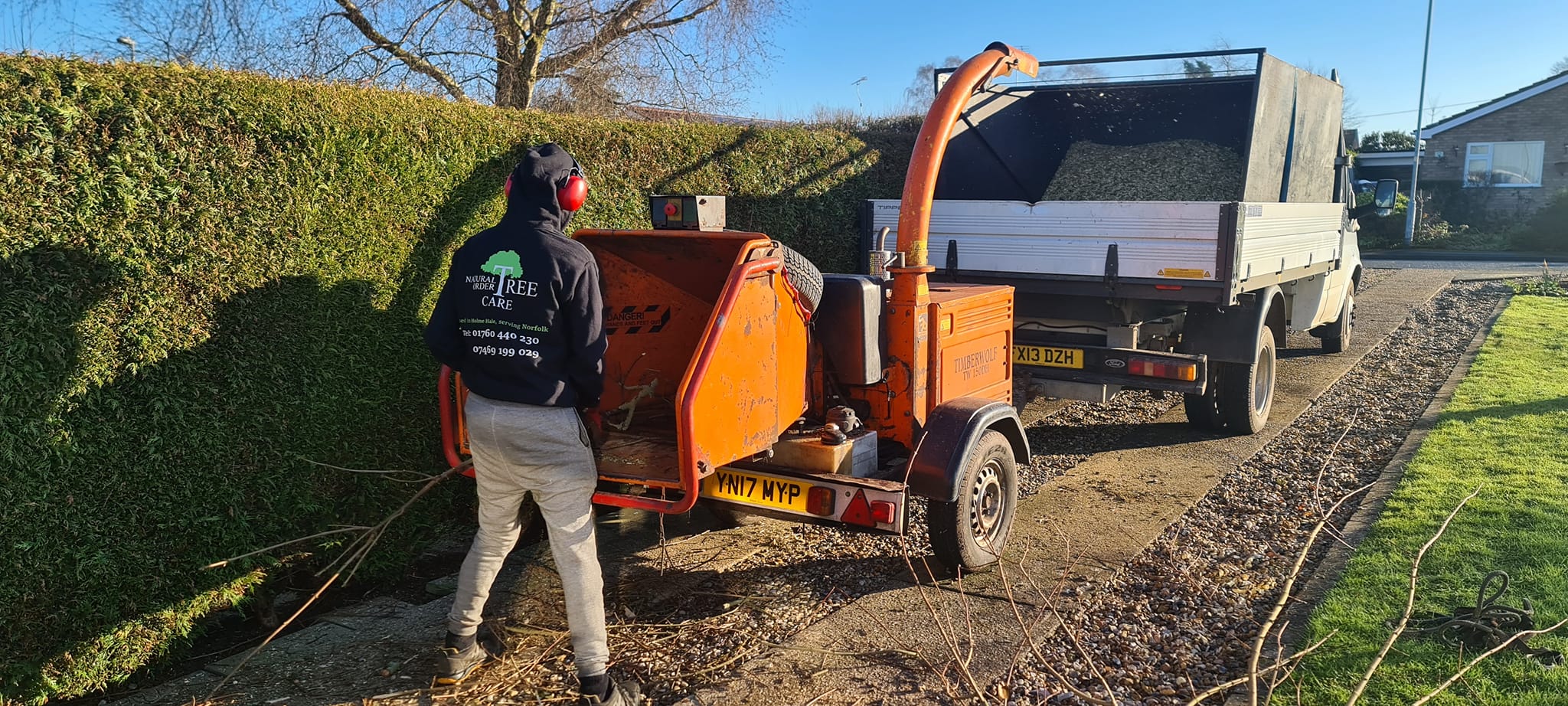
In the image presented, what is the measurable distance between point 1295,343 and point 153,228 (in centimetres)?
1151

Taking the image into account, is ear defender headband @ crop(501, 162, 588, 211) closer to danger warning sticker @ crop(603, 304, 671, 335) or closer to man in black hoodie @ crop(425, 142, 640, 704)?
man in black hoodie @ crop(425, 142, 640, 704)

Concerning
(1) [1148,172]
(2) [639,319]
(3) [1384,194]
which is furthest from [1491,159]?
(2) [639,319]

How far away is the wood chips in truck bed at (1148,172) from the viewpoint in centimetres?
765

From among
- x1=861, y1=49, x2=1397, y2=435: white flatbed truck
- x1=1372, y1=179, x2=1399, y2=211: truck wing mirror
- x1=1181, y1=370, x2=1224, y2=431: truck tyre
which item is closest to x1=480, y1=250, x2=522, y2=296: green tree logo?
x1=861, y1=49, x2=1397, y2=435: white flatbed truck

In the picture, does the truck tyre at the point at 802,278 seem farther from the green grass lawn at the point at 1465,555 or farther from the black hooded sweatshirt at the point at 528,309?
the green grass lawn at the point at 1465,555

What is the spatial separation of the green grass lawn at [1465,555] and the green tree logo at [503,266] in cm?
302

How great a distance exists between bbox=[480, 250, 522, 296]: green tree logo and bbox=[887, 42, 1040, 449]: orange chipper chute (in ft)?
5.90

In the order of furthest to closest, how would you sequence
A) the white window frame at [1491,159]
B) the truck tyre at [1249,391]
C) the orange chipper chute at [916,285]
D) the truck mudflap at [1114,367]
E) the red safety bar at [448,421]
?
the white window frame at [1491,159]
the truck tyre at [1249,391]
the truck mudflap at [1114,367]
the orange chipper chute at [916,285]
the red safety bar at [448,421]

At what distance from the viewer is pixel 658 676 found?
12.3 feet

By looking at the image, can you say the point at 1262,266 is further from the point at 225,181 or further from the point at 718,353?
the point at 225,181

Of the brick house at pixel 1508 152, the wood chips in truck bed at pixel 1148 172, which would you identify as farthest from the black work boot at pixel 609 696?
the brick house at pixel 1508 152

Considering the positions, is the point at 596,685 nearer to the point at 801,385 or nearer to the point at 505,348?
the point at 505,348

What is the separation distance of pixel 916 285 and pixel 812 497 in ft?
3.66

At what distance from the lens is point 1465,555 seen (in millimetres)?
4629
